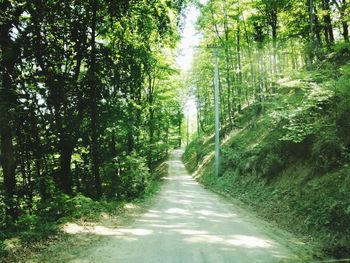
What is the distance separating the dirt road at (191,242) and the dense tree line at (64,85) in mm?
3578

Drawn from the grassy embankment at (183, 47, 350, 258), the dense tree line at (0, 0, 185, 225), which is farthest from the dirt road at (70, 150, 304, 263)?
the dense tree line at (0, 0, 185, 225)

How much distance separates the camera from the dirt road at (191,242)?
21.6 feet

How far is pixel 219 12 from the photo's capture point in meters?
28.2

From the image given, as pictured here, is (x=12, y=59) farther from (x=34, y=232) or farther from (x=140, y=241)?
(x=140, y=241)

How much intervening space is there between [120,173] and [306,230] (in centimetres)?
946

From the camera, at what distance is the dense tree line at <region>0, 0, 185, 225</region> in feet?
30.9

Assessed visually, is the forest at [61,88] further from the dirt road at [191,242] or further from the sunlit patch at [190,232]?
the sunlit patch at [190,232]

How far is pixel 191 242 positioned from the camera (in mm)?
7727

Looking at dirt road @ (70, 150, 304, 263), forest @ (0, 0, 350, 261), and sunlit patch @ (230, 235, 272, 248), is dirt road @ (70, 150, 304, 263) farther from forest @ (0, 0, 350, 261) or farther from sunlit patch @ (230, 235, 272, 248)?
forest @ (0, 0, 350, 261)

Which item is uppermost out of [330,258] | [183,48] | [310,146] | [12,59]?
[183,48]

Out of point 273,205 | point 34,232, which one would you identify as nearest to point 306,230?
point 273,205

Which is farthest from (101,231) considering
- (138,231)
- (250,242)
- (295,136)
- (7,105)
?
(295,136)

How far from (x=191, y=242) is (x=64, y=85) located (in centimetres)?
640

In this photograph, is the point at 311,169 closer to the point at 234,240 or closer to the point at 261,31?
the point at 234,240
